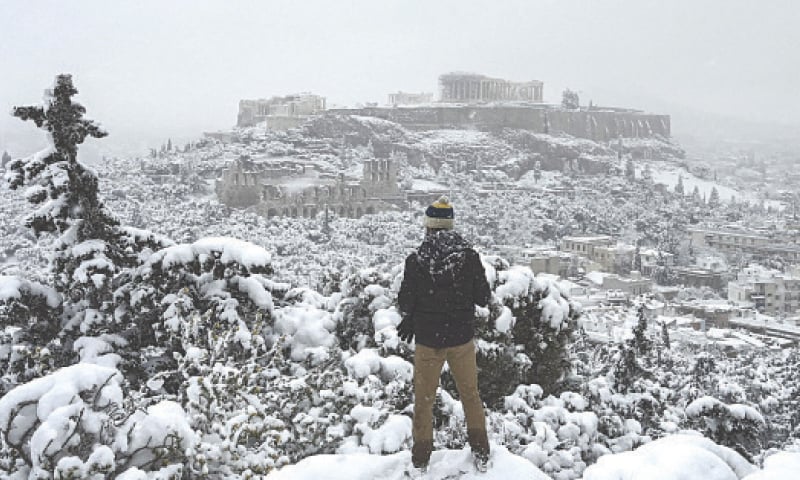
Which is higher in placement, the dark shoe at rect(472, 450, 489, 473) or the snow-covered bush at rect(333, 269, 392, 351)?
the dark shoe at rect(472, 450, 489, 473)

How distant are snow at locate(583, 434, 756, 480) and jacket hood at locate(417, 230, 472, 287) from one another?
107cm

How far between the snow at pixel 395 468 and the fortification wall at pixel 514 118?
7082 centimetres

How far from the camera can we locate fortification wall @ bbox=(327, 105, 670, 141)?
255 feet

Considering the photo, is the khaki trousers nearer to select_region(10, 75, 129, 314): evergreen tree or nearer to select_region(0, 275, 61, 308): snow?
select_region(10, 75, 129, 314): evergreen tree

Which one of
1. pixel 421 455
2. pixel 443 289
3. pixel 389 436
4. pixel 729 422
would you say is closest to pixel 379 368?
pixel 389 436

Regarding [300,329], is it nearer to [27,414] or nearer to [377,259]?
[27,414]

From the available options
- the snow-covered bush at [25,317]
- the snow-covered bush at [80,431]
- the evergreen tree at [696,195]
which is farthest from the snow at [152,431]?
the evergreen tree at [696,195]

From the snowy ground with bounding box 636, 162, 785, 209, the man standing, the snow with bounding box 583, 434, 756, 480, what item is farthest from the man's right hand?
the snowy ground with bounding box 636, 162, 785, 209

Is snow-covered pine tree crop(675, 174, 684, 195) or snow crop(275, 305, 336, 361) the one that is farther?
snow-covered pine tree crop(675, 174, 684, 195)

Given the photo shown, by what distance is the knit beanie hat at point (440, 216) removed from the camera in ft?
11.4

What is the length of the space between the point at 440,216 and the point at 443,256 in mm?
211

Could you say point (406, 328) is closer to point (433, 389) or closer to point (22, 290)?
point (433, 389)

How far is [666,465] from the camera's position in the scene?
9.59ft

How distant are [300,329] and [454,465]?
3378mm
